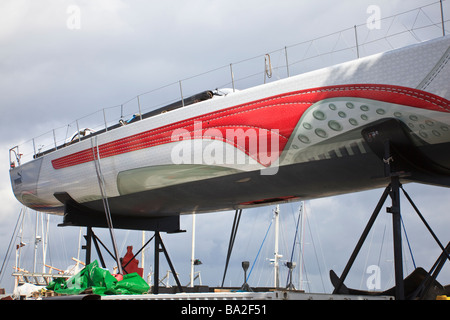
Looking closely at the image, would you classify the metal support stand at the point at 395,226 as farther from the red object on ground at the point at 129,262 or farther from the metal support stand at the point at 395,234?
the red object on ground at the point at 129,262

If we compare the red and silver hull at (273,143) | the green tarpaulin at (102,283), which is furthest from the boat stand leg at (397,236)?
the green tarpaulin at (102,283)

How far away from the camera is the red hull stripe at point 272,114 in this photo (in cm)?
859

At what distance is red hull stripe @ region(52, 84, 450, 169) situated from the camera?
28.2ft

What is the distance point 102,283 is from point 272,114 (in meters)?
5.23

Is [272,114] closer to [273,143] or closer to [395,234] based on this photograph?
[273,143]

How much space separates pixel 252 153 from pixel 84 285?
190 inches

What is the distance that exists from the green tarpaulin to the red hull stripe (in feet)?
10.4

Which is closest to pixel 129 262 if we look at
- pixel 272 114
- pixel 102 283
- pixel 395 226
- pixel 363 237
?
pixel 102 283

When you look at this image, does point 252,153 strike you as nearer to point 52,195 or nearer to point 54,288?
point 54,288

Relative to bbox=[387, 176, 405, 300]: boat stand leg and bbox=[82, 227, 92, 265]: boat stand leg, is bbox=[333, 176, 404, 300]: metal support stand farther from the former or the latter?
bbox=[82, 227, 92, 265]: boat stand leg

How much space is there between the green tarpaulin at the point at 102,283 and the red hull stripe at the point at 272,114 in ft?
10.4

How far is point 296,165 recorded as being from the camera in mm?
10398

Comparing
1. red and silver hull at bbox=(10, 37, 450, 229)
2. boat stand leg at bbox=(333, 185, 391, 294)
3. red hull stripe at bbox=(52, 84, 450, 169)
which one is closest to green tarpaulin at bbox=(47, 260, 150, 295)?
red and silver hull at bbox=(10, 37, 450, 229)
